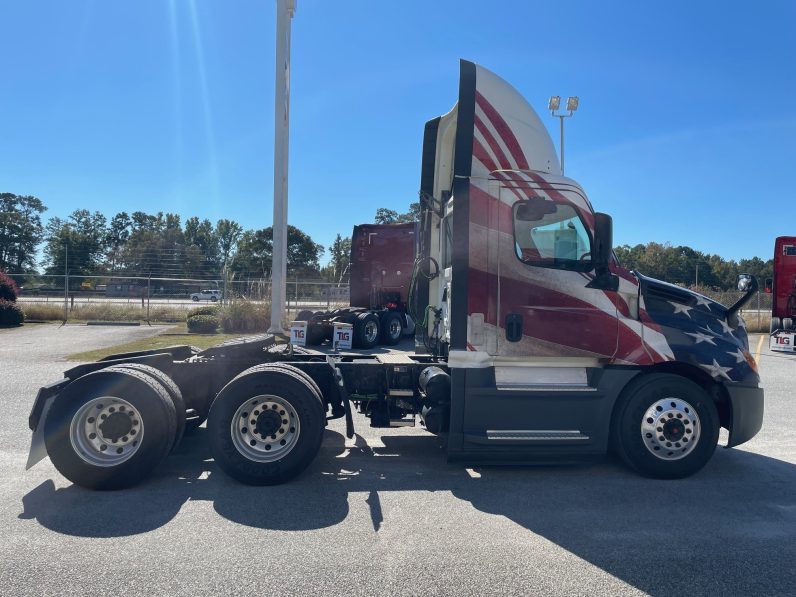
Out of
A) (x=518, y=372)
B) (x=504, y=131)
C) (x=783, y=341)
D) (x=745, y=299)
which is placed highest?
(x=504, y=131)

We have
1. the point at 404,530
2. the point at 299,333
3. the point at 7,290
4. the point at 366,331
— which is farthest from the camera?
the point at 7,290

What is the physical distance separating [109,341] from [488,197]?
51.5ft

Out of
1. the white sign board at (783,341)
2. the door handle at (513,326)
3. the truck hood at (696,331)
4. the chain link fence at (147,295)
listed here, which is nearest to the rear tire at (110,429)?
the door handle at (513,326)

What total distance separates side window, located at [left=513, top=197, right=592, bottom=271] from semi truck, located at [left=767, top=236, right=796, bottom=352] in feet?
45.8

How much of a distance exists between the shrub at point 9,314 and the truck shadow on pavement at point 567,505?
20.2m

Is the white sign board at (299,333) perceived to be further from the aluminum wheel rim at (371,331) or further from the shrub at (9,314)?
the shrub at (9,314)

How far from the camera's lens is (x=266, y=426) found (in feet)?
16.2

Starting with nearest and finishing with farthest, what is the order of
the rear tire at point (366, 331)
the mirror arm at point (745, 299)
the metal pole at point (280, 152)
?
the mirror arm at point (745, 299) → the rear tire at point (366, 331) → the metal pole at point (280, 152)

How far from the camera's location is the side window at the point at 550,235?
16.8 ft

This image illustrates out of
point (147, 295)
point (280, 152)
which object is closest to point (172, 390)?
point (280, 152)

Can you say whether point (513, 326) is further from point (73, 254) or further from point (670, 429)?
point (73, 254)

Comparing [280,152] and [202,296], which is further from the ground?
[280,152]

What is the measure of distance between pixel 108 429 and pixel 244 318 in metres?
14.9

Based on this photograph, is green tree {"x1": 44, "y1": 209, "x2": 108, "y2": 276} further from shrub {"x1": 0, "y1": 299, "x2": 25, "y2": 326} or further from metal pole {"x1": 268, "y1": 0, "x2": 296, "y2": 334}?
metal pole {"x1": 268, "y1": 0, "x2": 296, "y2": 334}
